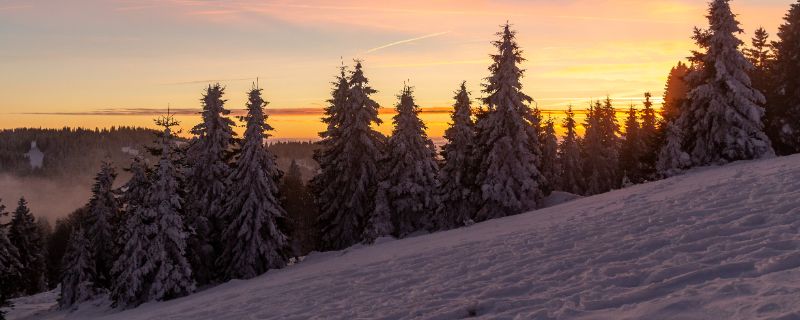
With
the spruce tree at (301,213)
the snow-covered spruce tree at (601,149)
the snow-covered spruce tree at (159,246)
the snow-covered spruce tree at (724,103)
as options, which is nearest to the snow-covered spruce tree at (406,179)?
the snow-covered spruce tree at (159,246)

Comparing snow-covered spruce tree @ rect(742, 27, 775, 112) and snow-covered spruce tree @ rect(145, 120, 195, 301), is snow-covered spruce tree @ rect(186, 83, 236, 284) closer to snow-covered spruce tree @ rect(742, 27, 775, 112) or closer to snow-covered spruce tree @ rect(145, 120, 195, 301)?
snow-covered spruce tree @ rect(145, 120, 195, 301)

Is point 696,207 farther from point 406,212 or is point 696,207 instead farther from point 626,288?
point 406,212

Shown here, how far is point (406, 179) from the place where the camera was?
3728cm

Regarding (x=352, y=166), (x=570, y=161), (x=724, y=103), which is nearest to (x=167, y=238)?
(x=352, y=166)

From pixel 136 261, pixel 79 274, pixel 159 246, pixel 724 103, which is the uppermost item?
pixel 724 103

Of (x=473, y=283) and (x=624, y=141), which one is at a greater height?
(x=624, y=141)

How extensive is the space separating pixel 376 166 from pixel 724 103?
69.7 ft

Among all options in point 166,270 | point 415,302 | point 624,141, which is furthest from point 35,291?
point 415,302

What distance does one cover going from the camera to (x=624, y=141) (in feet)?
200

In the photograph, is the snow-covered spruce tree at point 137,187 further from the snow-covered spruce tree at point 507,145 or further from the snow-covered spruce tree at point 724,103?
the snow-covered spruce tree at point 724,103

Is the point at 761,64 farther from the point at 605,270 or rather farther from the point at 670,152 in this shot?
the point at 605,270

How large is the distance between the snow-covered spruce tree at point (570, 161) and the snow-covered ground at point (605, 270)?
42.8m

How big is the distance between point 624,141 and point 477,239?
48.4 m

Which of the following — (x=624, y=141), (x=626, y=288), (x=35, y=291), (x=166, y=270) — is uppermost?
(x=624, y=141)
